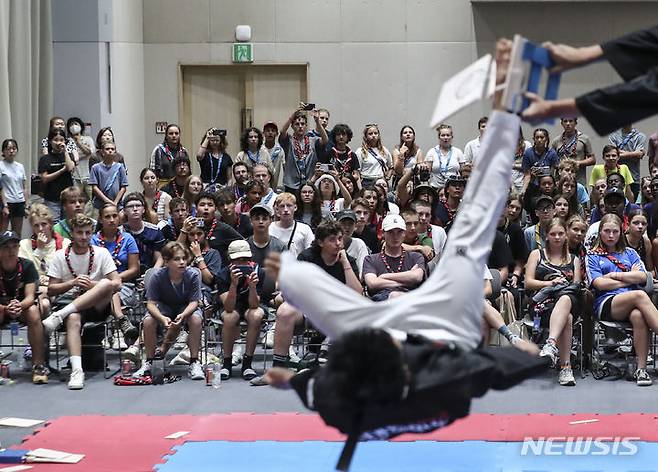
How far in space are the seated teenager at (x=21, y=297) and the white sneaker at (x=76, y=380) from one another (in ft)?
0.99

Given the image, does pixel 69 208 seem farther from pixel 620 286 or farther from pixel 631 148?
pixel 631 148

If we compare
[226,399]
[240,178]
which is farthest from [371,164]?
[226,399]

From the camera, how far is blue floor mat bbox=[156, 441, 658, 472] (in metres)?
7.18

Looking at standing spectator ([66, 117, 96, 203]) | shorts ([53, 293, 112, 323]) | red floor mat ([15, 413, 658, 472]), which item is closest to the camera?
red floor mat ([15, 413, 658, 472])

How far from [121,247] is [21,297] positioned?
989mm

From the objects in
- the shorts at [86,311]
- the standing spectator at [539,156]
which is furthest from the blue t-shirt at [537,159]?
the shorts at [86,311]

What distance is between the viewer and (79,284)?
30.9 ft

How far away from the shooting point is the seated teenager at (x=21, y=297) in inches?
366

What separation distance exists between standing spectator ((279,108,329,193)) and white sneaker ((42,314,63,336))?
394 centimetres

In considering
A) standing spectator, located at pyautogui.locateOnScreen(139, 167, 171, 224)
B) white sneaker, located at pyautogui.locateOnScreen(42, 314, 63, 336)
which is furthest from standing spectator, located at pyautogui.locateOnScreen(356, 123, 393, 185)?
white sneaker, located at pyautogui.locateOnScreen(42, 314, 63, 336)

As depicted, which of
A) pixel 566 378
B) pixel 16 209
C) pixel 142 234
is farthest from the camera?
pixel 16 209

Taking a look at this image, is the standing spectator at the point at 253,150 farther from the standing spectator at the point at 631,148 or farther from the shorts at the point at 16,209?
the standing spectator at the point at 631,148

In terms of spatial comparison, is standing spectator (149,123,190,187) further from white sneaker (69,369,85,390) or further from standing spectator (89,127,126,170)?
white sneaker (69,369,85,390)

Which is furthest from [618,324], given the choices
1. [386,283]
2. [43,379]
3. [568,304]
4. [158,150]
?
[158,150]
